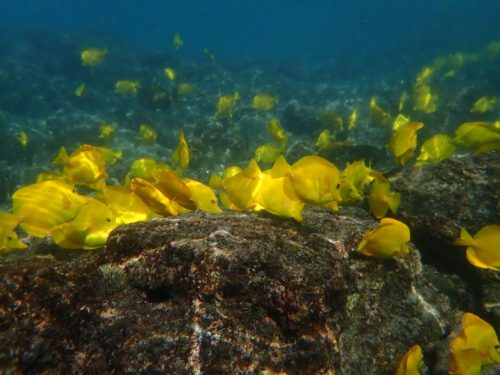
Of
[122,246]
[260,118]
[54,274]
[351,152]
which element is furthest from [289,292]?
[260,118]

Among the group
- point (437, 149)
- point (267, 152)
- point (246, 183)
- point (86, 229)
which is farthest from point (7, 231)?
point (267, 152)

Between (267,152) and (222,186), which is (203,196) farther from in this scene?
(267,152)

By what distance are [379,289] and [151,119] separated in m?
15.2

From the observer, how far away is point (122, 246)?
2727 mm

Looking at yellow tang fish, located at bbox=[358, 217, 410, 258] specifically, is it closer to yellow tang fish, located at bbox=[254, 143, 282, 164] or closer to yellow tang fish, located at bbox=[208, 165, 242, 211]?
yellow tang fish, located at bbox=[208, 165, 242, 211]

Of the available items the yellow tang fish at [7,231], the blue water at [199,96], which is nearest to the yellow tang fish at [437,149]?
the yellow tang fish at [7,231]

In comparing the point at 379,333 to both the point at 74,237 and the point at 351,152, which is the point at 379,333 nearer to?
the point at 74,237

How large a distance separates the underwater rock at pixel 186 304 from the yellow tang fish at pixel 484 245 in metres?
1.21

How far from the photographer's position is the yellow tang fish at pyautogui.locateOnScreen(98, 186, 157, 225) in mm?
3599

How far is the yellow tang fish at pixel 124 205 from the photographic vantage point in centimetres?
360

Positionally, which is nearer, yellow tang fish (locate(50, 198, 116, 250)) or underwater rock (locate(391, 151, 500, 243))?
yellow tang fish (locate(50, 198, 116, 250))

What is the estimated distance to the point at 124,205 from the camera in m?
3.74

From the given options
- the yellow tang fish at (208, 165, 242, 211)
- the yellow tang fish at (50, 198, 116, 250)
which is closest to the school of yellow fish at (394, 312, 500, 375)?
the yellow tang fish at (208, 165, 242, 211)

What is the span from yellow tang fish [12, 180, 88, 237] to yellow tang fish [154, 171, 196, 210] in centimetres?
65
